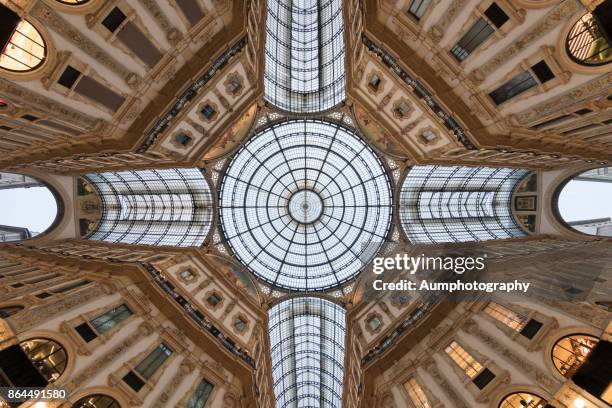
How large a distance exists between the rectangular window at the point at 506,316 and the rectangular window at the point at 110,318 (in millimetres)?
24912

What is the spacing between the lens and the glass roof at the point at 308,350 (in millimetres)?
39469

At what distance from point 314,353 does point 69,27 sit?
143ft

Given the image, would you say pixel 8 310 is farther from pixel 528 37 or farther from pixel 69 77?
pixel 528 37

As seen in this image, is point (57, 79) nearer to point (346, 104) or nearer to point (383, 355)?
point (346, 104)

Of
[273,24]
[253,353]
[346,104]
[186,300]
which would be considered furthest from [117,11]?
[253,353]

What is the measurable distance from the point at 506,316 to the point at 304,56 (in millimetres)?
27907

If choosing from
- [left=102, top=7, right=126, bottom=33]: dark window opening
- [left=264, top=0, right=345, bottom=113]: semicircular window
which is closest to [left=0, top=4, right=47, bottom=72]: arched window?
[left=102, top=7, right=126, bottom=33]: dark window opening

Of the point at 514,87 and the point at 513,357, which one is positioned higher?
the point at 514,87

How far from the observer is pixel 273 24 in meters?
29.9

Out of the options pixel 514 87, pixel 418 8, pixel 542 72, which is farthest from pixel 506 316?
pixel 418 8

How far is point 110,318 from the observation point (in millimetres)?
21969

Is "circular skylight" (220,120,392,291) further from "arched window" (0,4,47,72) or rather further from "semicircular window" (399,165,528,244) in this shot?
"arched window" (0,4,47,72)

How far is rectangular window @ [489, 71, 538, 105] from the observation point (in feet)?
55.5

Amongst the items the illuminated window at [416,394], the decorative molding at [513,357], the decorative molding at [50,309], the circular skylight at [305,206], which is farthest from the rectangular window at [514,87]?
the decorative molding at [50,309]
